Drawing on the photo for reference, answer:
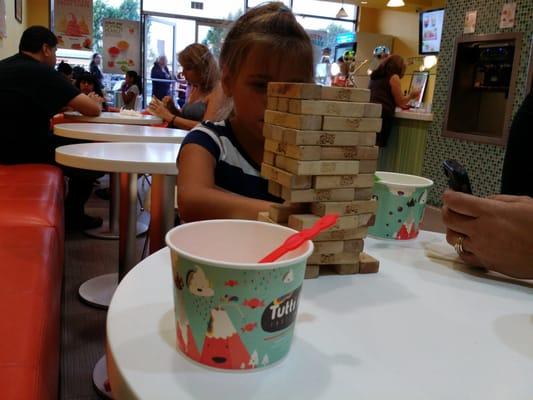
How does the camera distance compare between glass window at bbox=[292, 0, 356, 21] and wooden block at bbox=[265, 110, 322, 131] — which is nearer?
wooden block at bbox=[265, 110, 322, 131]

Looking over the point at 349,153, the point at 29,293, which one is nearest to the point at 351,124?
the point at 349,153

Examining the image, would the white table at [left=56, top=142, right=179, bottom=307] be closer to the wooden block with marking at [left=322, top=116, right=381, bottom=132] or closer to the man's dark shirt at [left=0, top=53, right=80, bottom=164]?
the man's dark shirt at [left=0, top=53, right=80, bottom=164]

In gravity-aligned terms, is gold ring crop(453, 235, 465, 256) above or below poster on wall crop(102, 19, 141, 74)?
below

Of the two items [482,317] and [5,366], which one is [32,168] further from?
[482,317]

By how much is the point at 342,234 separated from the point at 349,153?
110 millimetres

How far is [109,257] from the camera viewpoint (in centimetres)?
293

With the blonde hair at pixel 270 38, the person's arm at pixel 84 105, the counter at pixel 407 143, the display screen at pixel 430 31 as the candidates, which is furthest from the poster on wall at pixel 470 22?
the display screen at pixel 430 31

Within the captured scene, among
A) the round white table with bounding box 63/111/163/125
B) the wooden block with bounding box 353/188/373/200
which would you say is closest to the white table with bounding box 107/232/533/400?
the wooden block with bounding box 353/188/373/200

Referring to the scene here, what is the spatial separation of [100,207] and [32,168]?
1.51 metres

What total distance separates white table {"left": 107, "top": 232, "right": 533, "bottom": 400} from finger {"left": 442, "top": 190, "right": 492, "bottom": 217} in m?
0.11

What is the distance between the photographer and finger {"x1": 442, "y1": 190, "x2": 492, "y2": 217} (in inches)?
29.3

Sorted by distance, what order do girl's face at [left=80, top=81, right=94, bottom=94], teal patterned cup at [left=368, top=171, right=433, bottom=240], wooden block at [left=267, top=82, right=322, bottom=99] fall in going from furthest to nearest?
girl's face at [left=80, top=81, right=94, bottom=94] → teal patterned cup at [left=368, top=171, right=433, bottom=240] → wooden block at [left=267, top=82, right=322, bottom=99]

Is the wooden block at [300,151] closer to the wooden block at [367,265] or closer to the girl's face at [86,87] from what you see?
the wooden block at [367,265]

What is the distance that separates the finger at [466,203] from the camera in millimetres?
745
